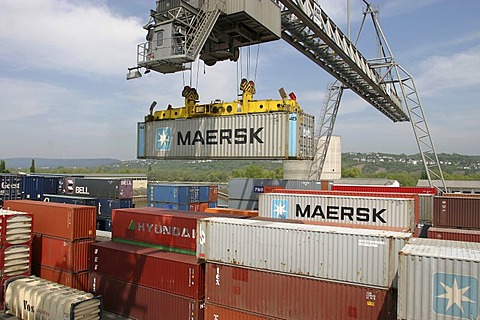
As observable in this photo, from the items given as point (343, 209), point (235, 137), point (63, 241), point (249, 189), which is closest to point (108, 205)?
point (63, 241)

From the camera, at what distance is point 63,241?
2222cm

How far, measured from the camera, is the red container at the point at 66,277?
21.7m

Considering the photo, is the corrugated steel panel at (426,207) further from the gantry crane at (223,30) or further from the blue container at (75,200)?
the blue container at (75,200)

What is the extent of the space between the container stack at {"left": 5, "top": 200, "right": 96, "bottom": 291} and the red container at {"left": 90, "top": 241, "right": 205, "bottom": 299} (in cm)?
90

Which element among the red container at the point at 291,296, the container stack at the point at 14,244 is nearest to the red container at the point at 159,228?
the red container at the point at 291,296

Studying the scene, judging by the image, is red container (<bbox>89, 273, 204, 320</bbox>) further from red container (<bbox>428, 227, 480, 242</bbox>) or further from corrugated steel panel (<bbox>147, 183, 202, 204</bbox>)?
corrugated steel panel (<bbox>147, 183, 202, 204</bbox>)

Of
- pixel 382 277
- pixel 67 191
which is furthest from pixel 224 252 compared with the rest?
pixel 67 191

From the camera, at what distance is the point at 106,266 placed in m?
21.2

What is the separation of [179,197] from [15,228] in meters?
19.5

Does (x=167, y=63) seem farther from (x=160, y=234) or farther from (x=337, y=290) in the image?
(x=337, y=290)

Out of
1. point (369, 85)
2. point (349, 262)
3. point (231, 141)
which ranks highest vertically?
point (369, 85)

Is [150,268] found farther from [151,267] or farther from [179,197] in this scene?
[179,197]

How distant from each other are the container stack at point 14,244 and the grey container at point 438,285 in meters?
21.6

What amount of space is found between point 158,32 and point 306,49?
1424 cm
